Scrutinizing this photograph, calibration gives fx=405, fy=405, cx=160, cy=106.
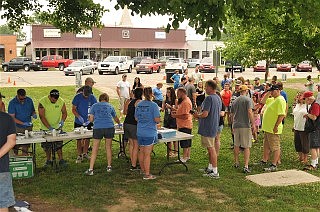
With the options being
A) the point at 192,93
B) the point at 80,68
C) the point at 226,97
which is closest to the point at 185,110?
the point at 192,93

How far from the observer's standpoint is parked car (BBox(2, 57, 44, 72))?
40750mm

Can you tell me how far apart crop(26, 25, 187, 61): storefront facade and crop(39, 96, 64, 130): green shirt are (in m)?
42.9

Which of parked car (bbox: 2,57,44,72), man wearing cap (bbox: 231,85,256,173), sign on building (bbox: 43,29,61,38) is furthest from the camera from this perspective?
sign on building (bbox: 43,29,61,38)

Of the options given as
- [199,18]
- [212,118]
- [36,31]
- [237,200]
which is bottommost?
[237,200]

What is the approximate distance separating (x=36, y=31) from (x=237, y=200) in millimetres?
48701

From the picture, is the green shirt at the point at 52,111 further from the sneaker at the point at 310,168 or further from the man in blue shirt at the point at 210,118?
the sneaker at the point at 310,168

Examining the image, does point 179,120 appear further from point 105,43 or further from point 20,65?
point 105,43

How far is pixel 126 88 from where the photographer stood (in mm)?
15203

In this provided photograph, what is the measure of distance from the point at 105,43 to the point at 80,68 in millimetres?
20806

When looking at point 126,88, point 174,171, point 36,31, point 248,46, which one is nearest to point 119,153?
point 174,171

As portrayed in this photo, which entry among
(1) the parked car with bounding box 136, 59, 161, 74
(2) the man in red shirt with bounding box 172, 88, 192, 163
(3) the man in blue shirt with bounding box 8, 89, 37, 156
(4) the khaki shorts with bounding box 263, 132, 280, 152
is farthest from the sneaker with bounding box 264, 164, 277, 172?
(1) the parked car with bounding box 136, 59, 161, 74

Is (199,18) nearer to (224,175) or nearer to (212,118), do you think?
(212,118)

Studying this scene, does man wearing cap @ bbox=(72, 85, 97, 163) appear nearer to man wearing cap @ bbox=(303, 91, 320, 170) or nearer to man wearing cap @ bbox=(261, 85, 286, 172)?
man wearing cap @ bbox=(261, 85, 286, 172)

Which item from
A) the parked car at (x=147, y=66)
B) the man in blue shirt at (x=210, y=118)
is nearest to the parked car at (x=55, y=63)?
the parked car at (x=147, y=66)
